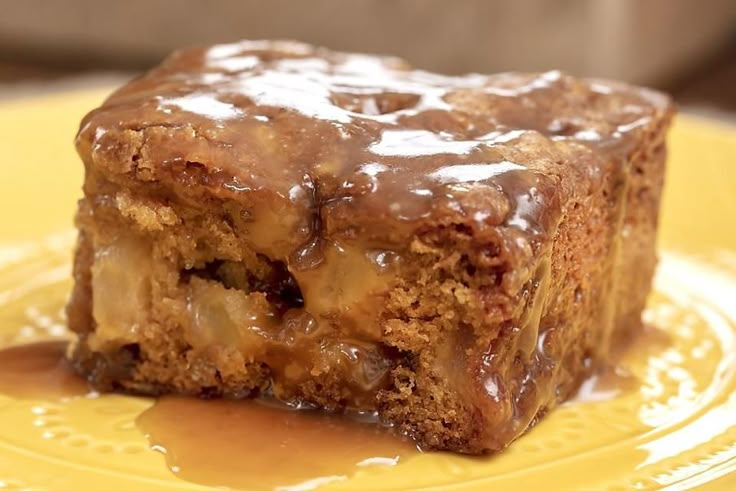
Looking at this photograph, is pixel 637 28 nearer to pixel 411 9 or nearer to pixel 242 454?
pixel 411 9

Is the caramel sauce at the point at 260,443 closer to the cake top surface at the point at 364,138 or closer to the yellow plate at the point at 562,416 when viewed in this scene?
the yellow plate at the point at 562,416

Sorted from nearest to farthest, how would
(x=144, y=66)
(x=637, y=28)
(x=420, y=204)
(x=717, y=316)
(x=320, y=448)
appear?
1. (x=420, y=204)
2. (x=320, y=448)
3. (x=717, y=316)
4. (x=637, y=28)
5. (x=144, y=66)

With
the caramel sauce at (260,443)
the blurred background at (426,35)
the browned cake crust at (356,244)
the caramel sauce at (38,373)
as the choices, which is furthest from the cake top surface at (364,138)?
the blurred background at (426,35)

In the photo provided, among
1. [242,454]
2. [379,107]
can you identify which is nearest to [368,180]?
[379,107]

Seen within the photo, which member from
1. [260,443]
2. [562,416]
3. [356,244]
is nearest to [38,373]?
[260,443]

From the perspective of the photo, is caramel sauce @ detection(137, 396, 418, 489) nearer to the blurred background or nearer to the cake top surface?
the cake top surface

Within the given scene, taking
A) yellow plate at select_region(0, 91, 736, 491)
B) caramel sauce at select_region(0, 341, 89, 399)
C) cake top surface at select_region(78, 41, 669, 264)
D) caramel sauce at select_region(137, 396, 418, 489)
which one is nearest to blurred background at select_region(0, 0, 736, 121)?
yellow plate at select_region(0, 91, 736, 491)

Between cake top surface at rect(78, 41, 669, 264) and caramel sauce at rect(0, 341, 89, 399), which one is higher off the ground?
cake top surface at rect(78, 41, 669, 264)
